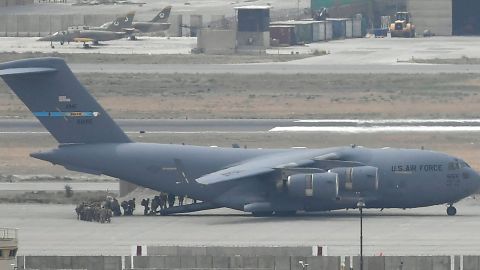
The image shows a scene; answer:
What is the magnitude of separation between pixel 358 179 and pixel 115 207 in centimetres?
1181

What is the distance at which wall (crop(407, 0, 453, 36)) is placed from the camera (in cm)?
19550

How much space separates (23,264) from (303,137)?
156ft

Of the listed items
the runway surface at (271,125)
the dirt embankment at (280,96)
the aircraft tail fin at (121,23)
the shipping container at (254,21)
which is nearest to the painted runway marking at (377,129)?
the runway surface at (271,125)

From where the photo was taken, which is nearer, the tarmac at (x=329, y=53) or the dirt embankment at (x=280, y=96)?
the dirt embankment at (x=280, y=96)

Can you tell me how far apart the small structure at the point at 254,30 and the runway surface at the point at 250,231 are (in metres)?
99.2

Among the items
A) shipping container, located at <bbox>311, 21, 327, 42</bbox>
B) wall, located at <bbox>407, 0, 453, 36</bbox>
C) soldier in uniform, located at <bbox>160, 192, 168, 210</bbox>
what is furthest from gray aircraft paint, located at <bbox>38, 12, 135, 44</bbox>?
soldier in uniform, located at <bbox>160, 192, 168, 210</bbox>

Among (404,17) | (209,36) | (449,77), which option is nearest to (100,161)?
(449,77)

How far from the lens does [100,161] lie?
76125 mm

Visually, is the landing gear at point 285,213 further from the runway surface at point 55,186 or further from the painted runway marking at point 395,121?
the painted runway marking at point 395,121

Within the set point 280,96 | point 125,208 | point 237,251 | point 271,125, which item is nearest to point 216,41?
point 280,96

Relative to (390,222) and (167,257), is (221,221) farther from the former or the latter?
(167,257)

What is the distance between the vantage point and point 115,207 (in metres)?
76.0

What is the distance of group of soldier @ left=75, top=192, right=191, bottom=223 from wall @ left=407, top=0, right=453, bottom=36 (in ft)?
396

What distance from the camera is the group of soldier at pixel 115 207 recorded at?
74262 millimetres
